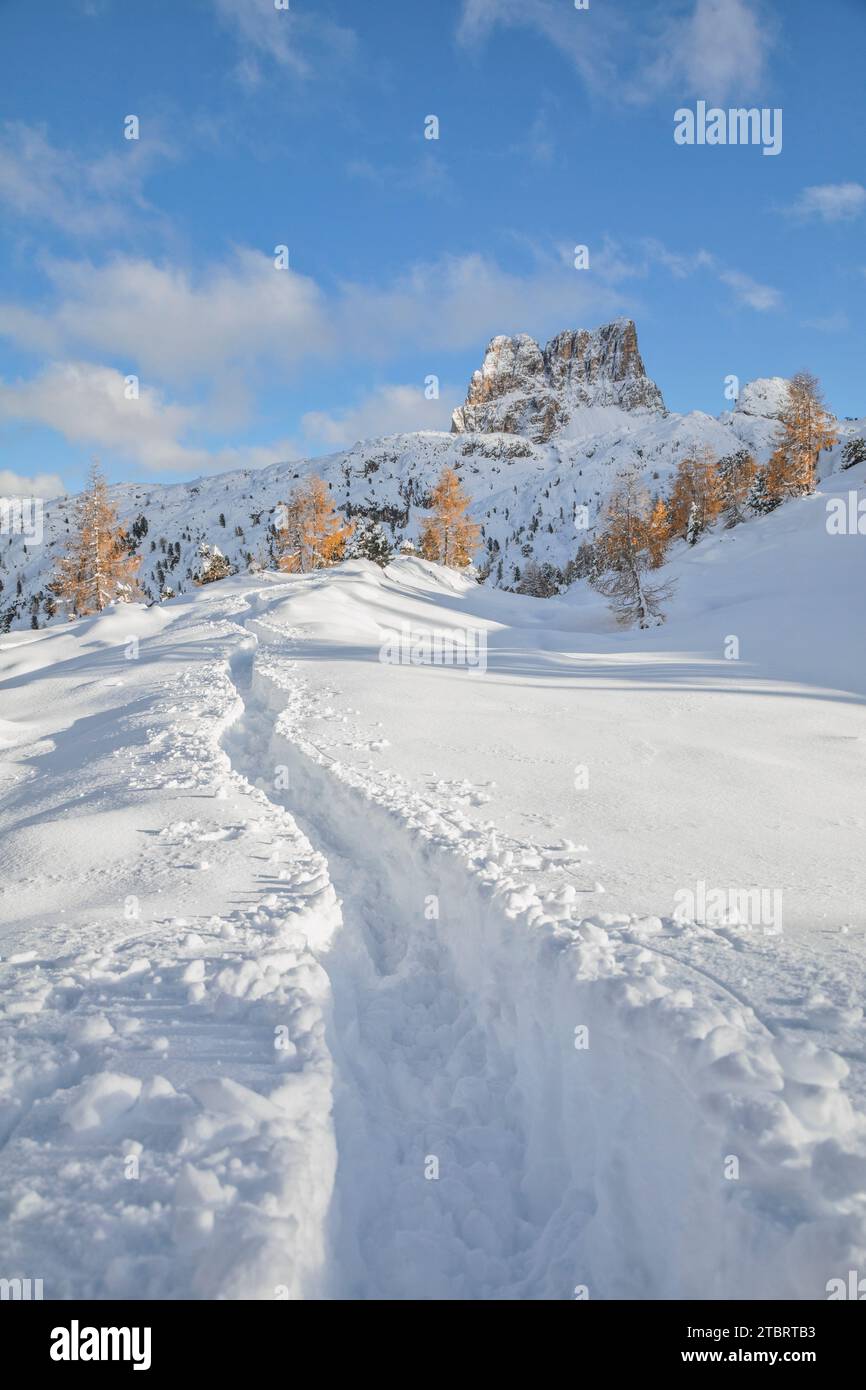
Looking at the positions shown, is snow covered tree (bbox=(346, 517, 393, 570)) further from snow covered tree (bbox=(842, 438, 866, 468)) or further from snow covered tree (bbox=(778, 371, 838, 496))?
snow covered tree (bbox=(842, 438, 866, 468))

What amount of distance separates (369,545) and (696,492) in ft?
95.5

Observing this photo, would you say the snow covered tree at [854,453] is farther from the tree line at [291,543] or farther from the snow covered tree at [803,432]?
the tree line at [291,543]

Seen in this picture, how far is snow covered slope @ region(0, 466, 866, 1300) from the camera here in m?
2.50

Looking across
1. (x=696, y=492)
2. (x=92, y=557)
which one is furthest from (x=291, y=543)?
(x=696, y=492)

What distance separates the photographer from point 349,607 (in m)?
24.7

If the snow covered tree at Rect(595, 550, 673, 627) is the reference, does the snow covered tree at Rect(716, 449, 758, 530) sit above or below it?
above

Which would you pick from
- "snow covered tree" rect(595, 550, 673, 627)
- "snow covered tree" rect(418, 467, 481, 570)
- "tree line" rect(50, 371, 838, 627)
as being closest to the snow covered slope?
"snow covered tree" rect(595, 550, 673, 627)

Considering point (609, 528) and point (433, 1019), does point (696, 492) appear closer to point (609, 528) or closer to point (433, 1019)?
point (609, 528)

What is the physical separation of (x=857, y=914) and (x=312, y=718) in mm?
7844

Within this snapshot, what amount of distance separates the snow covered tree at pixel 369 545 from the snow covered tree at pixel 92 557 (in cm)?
1687

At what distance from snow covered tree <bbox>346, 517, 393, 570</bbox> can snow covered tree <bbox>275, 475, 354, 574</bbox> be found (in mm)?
1653

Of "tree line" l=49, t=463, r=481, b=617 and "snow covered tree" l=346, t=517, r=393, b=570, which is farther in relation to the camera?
"snow covered tree" l=346, t=517, r=393, b=570

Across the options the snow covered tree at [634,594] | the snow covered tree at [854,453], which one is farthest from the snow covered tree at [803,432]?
the snow covered tree at [634,594]

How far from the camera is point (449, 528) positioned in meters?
48.0
